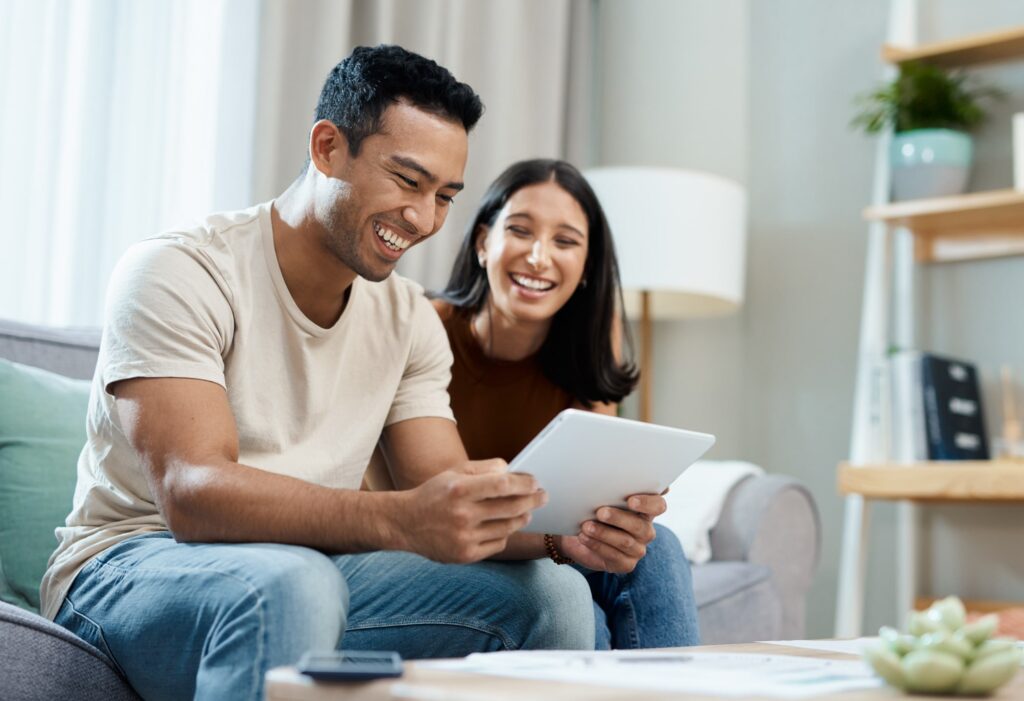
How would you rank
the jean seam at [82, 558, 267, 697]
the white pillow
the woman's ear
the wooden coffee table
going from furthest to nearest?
1. the white pillow
2. the woman's ear
3. the jean seam at [82, 558, 267, 697]
4. the wooden coffee table

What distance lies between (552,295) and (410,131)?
63cm

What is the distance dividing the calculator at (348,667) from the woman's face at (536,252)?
3.88ft

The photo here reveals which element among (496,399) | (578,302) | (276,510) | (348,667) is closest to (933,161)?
(578,302)

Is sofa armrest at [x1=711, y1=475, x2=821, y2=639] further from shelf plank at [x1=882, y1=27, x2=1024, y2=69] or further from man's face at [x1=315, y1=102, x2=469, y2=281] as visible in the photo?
shelf plank at [x1=882, y1=27, x2=1024, y2=69]

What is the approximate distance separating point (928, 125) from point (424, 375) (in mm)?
1853

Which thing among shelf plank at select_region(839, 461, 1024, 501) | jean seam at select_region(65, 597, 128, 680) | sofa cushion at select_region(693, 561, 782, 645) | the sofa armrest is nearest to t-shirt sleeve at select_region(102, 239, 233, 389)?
jean seam at select_region(65, 597, 128, 680)

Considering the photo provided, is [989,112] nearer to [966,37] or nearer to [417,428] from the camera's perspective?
[966,37]

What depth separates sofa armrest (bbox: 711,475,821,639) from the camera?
225 cm

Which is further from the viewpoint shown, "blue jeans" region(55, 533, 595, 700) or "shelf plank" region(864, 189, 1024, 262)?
"shelf plank" region(864, 189, 1024, 262)

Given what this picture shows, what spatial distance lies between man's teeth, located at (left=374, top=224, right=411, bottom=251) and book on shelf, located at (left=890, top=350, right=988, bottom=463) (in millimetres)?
1719

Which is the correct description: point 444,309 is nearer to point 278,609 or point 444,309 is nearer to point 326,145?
point 326,145

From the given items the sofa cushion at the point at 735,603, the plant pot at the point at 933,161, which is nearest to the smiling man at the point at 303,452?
the sofa cushion at the point at 735,603

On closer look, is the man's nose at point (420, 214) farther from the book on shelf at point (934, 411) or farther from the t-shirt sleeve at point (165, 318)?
the book on shelf at point (934, 411)

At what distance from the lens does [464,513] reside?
1.08m
